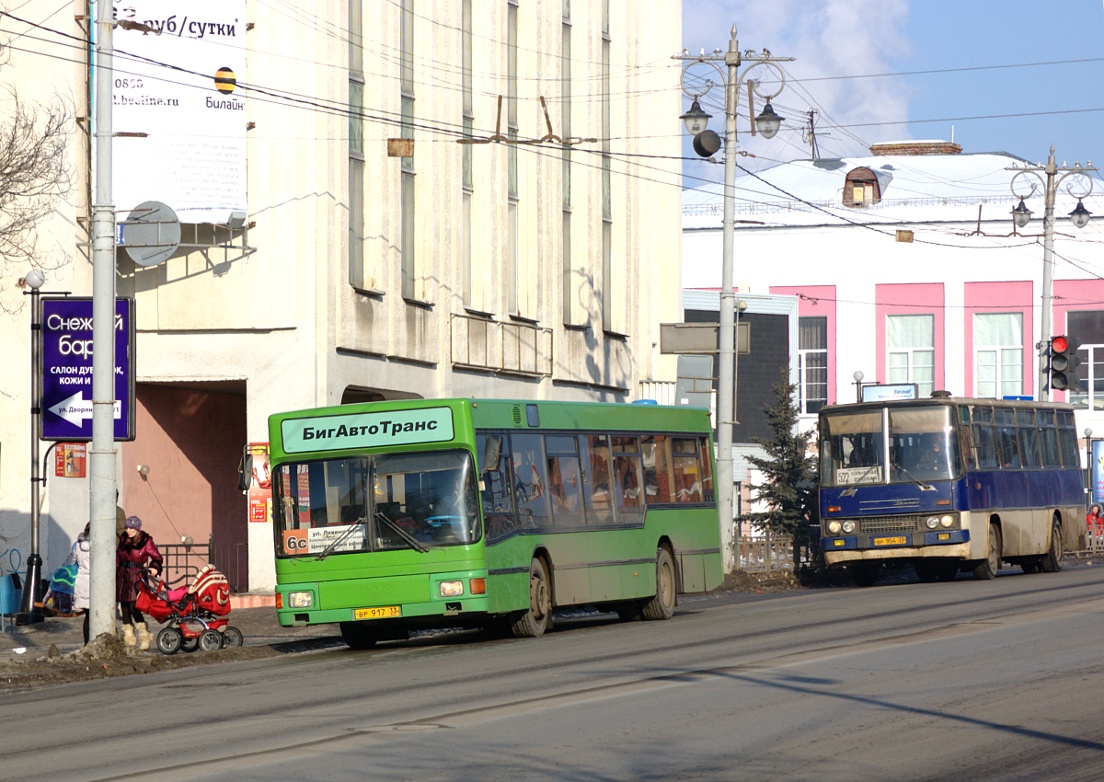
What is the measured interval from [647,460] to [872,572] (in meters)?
11.7

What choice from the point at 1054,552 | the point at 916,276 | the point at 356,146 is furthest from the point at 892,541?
the point at 916,276

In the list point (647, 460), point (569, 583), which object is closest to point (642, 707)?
point (569, 583)

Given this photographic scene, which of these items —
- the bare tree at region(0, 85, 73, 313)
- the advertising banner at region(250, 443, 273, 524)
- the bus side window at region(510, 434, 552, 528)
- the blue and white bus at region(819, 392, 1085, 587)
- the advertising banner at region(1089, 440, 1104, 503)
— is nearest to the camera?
the bus side window at region(510, 434, 552, 528)

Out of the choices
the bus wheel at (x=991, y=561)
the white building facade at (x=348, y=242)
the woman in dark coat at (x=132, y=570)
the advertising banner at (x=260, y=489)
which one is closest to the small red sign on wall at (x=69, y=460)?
the white building facade at (x=348, y=242)

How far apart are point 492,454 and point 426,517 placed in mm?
1091

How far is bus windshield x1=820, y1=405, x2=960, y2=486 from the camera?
1232 inches

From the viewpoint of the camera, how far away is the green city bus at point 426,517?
1939cm

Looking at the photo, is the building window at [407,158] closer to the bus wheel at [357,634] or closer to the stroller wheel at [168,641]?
the bus wheel at [357,634]

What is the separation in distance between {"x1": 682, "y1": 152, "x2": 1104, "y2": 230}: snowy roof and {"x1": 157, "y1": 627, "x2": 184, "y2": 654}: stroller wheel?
2178 inches

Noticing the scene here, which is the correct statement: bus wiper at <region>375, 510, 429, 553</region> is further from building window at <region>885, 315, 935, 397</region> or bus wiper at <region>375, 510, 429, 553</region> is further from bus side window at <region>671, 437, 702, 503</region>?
building window at <region>885, 315, 935, 397</region>

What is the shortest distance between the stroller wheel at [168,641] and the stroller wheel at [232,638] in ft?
2.34

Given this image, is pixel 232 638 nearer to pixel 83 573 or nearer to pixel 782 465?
pixel 83 573

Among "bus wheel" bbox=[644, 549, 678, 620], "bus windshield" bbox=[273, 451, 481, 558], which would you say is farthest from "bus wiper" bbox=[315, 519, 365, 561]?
"bus wheel" bbox=[644, 549, 678, 620]

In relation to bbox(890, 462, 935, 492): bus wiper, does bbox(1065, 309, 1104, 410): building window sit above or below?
above
